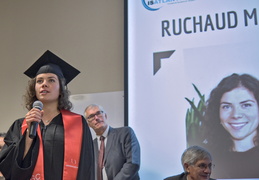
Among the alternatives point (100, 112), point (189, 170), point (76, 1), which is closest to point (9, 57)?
point (76, 1)

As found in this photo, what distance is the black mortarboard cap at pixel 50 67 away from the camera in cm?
256

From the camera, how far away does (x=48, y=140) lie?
229cm

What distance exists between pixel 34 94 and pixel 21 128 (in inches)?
10.3

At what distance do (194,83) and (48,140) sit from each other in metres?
1.76

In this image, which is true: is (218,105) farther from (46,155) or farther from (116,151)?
(46,155)

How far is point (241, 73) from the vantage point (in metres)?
3.47

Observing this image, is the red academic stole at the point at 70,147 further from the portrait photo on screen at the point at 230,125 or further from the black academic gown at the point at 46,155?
the portrait photo on screen at the point at 230,125

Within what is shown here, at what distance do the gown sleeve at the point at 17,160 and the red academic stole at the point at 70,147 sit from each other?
0.04m

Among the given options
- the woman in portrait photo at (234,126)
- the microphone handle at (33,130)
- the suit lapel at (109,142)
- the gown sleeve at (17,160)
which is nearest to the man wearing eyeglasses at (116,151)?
the suit lapel at (109,142)

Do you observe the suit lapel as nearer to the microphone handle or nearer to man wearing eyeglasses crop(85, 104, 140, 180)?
man wearing eyeglasses crop(85, 104, 140, 180)

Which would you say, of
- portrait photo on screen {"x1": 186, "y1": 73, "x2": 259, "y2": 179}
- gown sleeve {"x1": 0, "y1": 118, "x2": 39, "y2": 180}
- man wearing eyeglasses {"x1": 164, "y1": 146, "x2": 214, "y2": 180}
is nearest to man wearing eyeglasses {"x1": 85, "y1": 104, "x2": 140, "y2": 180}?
man wearing eyeglasses {"x1": 164, "y1": 146, "x2": 214, "y2": 180}

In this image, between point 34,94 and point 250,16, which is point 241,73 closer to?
point 250,16

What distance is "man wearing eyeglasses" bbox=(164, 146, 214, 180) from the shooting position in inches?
127

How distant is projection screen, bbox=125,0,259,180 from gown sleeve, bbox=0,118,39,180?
5.19 feet
